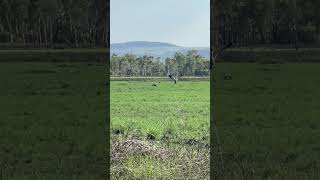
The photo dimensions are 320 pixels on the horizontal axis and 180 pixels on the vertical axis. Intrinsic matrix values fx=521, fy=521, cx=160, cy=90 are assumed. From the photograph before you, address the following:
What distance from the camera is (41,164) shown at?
8.37 metres

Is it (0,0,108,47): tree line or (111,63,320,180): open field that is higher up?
(0,0,108,47): tree line

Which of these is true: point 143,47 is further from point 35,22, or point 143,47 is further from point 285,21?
point 35,22

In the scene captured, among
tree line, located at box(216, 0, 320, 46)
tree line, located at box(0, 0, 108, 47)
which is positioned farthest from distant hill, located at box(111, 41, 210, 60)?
tree line, located at box(0, 0, 108, 47)

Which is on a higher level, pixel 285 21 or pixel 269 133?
pixel 285 21

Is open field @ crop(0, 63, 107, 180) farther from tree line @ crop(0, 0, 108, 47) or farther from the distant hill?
tree line @ crop(0, 0, 108, 47)

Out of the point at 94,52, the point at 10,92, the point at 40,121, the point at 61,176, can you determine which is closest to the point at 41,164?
the point at 61,176

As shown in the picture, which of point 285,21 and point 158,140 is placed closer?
point 158,140

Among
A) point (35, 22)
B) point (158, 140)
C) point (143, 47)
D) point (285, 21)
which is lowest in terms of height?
point (158, 140)

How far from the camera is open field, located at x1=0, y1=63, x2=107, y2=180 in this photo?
25.8ft

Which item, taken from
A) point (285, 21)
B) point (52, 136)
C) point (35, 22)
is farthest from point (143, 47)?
point (35, 22)

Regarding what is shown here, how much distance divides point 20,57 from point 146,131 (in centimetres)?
5209

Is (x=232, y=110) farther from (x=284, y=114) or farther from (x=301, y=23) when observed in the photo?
(x=301, y=23)

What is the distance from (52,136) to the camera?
1109 centimetres

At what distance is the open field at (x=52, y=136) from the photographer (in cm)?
787
